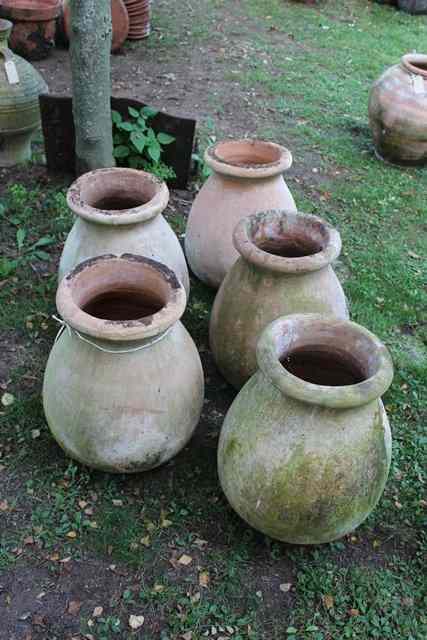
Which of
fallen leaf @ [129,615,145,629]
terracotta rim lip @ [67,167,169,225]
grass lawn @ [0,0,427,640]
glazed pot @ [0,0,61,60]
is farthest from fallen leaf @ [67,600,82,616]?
glazed pot @ [0,0,61,60]

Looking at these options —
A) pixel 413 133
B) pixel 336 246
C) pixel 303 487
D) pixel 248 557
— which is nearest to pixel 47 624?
pixel 248 557

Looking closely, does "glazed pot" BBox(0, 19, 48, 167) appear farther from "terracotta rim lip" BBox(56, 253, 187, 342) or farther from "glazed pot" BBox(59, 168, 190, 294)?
"terracotta rim lip" BBox(56, 253, 187, 342)

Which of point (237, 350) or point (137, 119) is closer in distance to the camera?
point (237, 350)

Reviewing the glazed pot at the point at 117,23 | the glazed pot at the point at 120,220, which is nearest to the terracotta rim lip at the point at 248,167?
the glazed pot at the point at 120,220

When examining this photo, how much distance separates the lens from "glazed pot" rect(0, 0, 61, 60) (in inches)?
241

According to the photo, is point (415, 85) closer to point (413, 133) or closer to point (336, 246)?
point (413, 133)

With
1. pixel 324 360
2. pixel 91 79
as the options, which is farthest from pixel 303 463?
pixel 91 79

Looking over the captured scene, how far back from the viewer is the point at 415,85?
5152 millimetres

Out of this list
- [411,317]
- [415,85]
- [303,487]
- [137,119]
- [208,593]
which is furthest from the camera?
[415,85]

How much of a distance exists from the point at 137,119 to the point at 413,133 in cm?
239

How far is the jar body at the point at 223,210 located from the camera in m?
3.22

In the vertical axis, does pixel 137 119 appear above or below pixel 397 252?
above

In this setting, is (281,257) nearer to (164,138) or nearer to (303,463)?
(303,463)

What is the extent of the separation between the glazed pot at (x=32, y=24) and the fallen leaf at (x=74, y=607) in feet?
18.9
